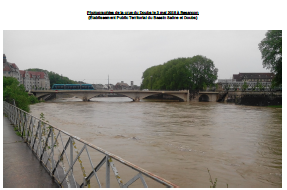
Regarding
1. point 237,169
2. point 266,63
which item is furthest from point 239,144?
point 266,63

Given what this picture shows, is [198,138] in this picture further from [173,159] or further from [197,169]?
[197,169]

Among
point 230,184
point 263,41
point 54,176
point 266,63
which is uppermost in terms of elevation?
point 263,41

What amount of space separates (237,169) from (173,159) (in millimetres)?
2655

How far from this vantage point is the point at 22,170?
5312 millimetres

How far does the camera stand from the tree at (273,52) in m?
34.0

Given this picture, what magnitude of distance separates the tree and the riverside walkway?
114ft

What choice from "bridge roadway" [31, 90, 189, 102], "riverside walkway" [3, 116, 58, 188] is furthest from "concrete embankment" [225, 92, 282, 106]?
"riverside walkway" [3, 116, 58, 188]

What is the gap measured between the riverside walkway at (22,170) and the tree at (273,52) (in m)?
34.8

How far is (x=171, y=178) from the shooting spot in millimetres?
8773

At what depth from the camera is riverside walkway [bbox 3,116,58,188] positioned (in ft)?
15.3

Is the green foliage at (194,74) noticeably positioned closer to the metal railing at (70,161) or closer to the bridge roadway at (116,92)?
the bridge roadway at (116,92)

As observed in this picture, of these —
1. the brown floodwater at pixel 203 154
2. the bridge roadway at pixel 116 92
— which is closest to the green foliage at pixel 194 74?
the bridge roadway at pixel 116 92

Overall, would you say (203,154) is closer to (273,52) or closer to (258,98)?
(273,52)

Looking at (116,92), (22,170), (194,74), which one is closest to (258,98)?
(194,74)
